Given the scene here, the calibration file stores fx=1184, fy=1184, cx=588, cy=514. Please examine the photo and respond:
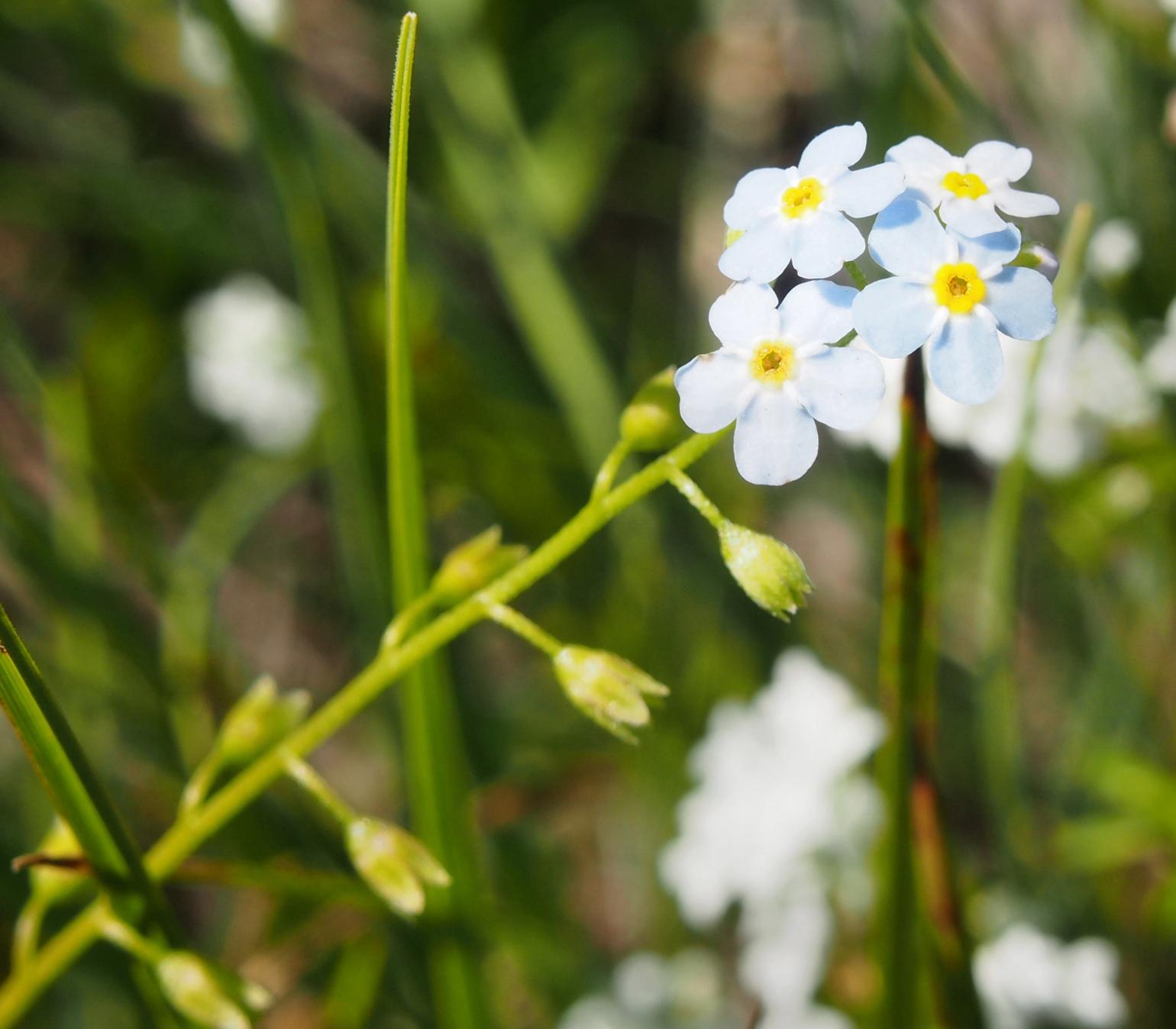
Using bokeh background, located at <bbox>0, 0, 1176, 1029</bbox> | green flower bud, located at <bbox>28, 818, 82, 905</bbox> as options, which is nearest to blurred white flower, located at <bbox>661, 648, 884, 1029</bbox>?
bokeh background, located at <bbox>0, 0, 1176, 1029</bbox>

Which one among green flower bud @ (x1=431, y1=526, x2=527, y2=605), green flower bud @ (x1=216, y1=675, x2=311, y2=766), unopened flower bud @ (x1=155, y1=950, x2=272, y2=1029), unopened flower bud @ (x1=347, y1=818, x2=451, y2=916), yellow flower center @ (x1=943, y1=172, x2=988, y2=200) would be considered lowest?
unopened flower bud @ (x1=155, y1=950, x2=272, y2=1029)

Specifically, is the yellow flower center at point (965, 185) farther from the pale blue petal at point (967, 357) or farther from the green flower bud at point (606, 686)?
the green flower bud at point (606, 686)

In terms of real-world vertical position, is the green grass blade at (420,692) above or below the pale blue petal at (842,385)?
below

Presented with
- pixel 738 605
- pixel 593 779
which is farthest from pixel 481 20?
pixel 593 779

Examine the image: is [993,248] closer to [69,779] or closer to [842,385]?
[842,385]

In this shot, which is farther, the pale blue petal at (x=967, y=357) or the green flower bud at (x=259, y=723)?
the green flower bud at (x=259, y=723)

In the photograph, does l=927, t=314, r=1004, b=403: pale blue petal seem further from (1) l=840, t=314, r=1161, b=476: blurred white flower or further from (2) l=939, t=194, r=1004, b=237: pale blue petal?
(1) l=840, t=314, r=1161, b=476: blurred white flower

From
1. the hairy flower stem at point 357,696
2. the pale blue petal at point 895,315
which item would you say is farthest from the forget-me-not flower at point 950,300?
the hairy flower stem at point 357,696
